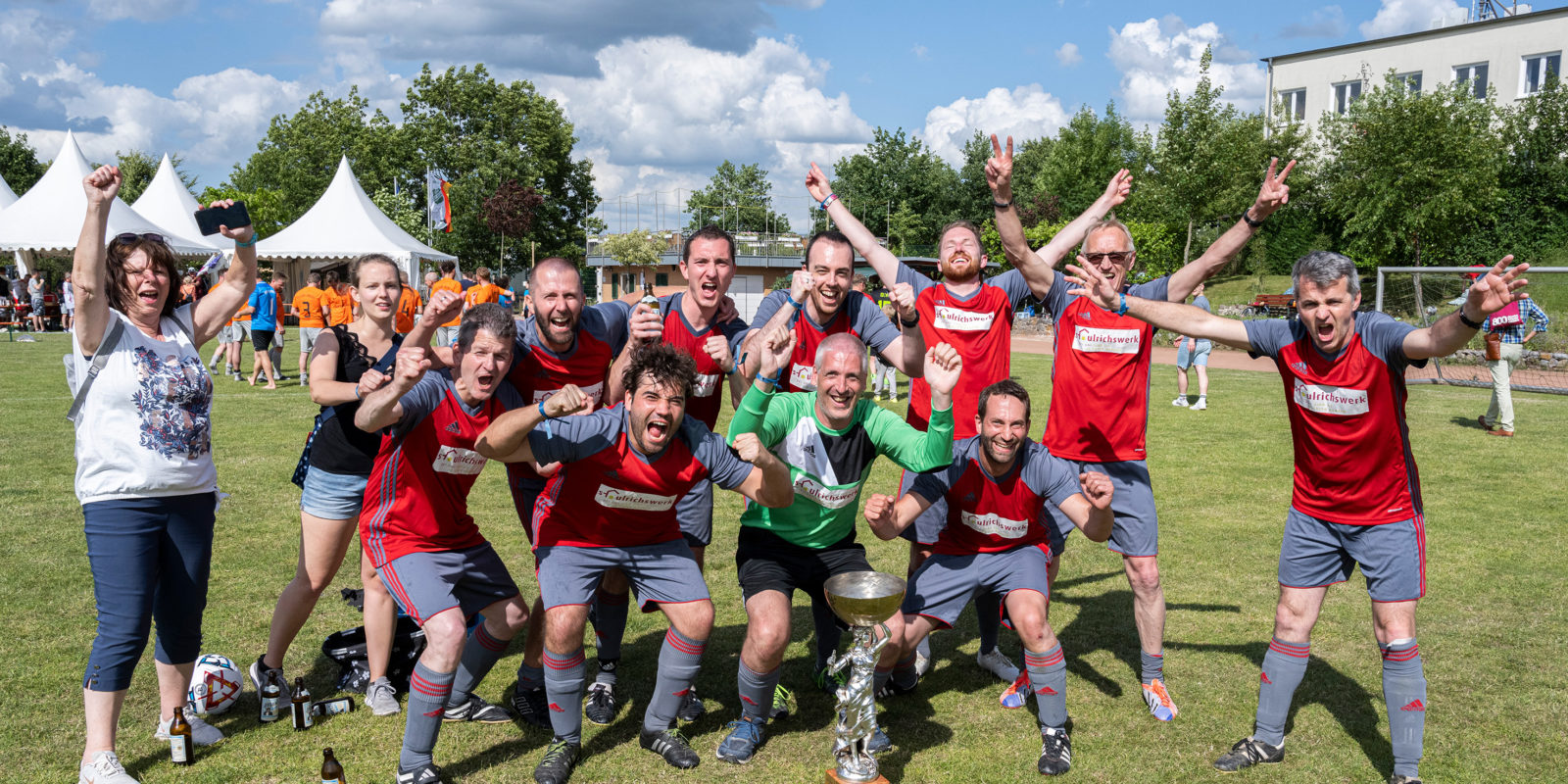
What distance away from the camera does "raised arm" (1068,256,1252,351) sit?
416 cm

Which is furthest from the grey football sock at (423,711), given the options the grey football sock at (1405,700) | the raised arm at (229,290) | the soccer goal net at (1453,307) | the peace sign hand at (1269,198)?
the soccer goal net at (1453,307)

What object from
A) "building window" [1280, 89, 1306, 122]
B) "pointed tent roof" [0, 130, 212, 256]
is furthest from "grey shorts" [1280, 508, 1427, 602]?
"building window" [1280, 89, 1306, 122]

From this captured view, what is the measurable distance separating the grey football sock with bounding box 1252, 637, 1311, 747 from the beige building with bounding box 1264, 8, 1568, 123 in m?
41.2

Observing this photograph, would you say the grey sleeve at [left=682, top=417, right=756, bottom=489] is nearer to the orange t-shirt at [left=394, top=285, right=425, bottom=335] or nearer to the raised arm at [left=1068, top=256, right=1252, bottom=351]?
the raised arm at [left=1068, top=256, right=1252, bottom=351]

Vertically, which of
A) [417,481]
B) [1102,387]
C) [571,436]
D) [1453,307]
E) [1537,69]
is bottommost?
[417,481]

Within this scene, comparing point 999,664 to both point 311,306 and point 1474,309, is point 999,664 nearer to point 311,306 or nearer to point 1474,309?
point 1474,309

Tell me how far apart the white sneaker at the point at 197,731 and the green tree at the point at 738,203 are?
246ft

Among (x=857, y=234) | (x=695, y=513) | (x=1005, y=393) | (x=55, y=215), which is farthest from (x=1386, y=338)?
(x=55, y=215)

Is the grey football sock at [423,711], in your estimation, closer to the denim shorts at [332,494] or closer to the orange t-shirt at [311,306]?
the denim shorts at [332,494]

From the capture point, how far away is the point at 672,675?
402 cm

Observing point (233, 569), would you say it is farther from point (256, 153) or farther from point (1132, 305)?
point (256, 153)

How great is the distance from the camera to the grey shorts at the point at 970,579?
4336mm

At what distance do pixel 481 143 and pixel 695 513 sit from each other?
5788 centimetres

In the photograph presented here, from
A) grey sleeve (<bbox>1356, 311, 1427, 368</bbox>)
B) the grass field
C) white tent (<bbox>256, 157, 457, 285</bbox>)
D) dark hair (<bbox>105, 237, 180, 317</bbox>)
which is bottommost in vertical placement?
the grass field
